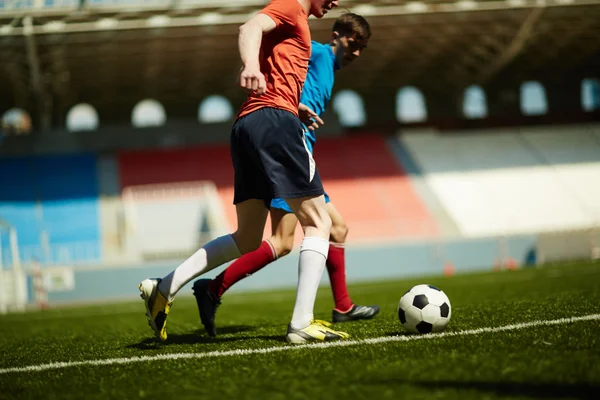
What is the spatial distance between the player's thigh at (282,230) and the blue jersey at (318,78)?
2.64 feet

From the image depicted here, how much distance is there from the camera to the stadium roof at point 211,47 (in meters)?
20.7

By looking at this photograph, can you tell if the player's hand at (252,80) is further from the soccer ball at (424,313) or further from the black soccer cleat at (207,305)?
the black soccer cleat at (207,305)

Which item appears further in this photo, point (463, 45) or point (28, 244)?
point (463, 45)

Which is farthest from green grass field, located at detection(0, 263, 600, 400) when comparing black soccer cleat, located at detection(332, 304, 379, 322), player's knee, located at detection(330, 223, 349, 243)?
player's knee, located at detection(330, 223, 349, 243)

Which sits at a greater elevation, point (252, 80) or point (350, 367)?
point (252, 80)

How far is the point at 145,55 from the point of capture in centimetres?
2409

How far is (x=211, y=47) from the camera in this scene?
2400cm

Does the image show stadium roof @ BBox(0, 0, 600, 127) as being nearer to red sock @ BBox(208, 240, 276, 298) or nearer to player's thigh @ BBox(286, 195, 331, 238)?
red sock @ BBox(208, 240, 276, 298)

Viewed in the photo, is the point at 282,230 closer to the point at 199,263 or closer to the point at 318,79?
the point at 199,263

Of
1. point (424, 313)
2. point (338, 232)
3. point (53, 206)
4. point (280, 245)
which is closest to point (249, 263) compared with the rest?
point (280, 245)

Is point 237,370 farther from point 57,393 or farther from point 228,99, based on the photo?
point 228,99

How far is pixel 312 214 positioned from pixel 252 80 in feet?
2.72

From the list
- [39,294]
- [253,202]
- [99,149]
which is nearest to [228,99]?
[99,149]

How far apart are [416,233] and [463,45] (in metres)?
8.51
